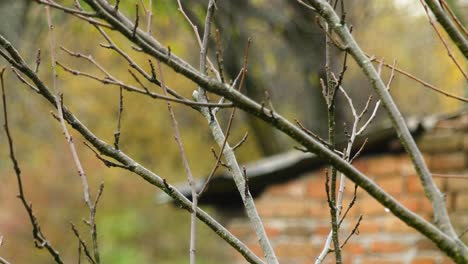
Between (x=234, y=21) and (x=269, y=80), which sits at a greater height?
(x=269, y=80)

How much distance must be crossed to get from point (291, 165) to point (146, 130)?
11202mm

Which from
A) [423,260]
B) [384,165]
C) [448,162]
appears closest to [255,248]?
[384,165]

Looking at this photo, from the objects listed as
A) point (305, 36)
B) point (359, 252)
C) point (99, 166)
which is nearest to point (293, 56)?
point (305, 36)

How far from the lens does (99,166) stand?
14102 mm

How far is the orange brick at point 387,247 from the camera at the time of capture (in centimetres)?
486

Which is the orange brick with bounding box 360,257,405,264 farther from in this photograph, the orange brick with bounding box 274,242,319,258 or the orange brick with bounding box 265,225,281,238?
the orange brick with bounding box 265,225,281,238

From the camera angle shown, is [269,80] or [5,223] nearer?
[269,80]

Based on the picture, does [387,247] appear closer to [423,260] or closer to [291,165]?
[423,260]

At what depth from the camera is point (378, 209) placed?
5047 mm

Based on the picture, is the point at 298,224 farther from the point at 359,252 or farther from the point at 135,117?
the point at 135,117

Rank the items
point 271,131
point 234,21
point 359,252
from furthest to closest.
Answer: point 271,131
point 234,21
point 359,252

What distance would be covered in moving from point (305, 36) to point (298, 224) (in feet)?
8.53

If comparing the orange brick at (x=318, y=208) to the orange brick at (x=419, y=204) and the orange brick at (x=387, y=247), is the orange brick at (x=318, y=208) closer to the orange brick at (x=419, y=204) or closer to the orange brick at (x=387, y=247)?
the orange brick at (x=387, y=247)

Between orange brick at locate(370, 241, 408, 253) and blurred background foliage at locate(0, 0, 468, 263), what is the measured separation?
9.34 ft
